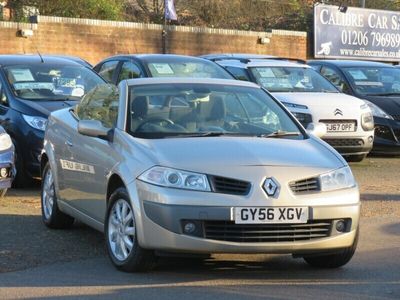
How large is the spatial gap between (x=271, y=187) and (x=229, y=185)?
1.00 ft

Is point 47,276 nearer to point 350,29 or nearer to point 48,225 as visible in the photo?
point 48,225

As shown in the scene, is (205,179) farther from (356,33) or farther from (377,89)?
(356,33)

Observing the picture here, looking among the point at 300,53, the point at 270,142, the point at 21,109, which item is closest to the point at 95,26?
the point at 300,53

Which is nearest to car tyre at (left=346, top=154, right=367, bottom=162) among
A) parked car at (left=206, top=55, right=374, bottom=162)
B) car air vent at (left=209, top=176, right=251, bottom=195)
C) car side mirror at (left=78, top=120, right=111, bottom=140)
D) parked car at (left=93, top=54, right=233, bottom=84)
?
parked car at (left=206, top=55, right=374, bottom=162)

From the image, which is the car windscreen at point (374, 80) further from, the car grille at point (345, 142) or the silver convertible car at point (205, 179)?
the silver convertible car at point (205, 179)

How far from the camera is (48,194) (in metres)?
8.38

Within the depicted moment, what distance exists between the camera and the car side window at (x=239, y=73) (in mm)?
13898

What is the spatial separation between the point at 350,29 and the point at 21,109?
78.8 feet

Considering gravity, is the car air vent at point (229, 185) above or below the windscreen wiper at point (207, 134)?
below

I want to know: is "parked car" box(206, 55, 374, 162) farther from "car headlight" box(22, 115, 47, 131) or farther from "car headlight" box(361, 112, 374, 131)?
"car headlight" box(22, 115, 47, 131)

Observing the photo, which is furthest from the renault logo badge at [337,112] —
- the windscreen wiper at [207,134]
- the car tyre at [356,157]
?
the windscreen wiper at [207,134]

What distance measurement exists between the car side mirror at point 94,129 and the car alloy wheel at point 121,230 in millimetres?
631

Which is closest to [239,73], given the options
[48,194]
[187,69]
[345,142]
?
[187,69]

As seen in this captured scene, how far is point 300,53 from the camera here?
1283 inches
